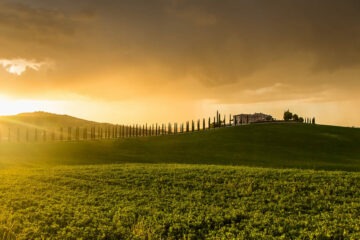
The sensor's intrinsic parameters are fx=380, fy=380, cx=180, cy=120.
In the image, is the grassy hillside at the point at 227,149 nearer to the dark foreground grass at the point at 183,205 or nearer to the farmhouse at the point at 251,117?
the farmhouse at the point at 251,117

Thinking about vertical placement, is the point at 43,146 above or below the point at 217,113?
below

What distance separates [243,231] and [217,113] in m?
109

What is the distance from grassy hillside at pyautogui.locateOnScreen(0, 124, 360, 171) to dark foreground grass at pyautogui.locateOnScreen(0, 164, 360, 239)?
2505cm

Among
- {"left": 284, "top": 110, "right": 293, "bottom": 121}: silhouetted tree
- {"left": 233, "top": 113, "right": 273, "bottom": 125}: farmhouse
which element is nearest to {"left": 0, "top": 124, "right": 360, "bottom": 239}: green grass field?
{"left": 233, "top": 113, "right": 273, "bottom": 125}: farmhouse

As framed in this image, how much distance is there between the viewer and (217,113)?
12725cm

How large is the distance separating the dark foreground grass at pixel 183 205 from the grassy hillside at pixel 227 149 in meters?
25.1

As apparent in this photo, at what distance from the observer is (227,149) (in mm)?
75812

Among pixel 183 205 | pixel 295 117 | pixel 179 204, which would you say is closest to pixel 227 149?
pixel 179 204

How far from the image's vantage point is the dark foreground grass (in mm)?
18984

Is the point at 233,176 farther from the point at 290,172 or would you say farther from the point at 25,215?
the point at 25,215

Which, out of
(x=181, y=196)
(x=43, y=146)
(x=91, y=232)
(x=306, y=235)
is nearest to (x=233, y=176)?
(x=181, y=196)

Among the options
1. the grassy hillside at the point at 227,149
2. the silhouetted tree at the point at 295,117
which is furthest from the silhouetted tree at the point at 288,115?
the grassy hillside at the point at 227,149

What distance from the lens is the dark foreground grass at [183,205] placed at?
19.0 metres

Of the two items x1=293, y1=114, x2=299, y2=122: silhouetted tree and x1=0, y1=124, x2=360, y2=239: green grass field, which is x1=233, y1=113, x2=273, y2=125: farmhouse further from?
x1=0, y1=124, x2=360, y2=239: green grass field
